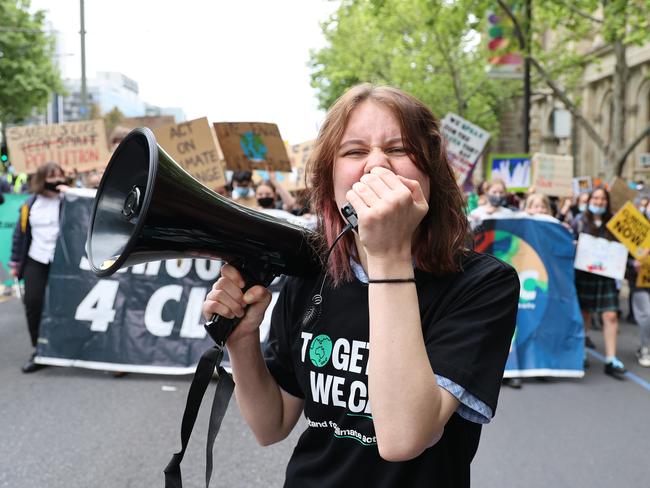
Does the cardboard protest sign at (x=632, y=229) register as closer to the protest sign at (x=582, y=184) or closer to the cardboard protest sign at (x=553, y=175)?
the cardboard protest sign at (x=553, y=175)

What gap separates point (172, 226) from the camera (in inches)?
50.4

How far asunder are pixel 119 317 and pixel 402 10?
21264 millimetres

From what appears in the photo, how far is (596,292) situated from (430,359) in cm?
596

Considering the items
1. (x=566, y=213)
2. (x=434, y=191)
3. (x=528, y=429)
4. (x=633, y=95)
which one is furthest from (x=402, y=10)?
(x=434, y=191)

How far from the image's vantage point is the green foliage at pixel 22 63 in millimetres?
29375

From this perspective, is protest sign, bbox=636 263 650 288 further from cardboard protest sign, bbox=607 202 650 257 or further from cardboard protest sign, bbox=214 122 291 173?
cardboard protest sign, bbox=214 122 291 173

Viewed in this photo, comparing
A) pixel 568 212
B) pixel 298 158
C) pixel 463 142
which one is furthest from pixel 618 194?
pixel 298 158

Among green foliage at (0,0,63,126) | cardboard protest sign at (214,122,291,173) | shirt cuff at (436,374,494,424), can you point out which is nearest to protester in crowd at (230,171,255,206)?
cardboard protest sign at (214,122,291,173)

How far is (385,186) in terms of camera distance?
117cm

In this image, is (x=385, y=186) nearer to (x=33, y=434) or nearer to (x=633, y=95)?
(x=33, y=434)

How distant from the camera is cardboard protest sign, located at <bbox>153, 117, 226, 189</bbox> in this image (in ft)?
24.1

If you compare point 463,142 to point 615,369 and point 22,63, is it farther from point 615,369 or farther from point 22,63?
point 22,63

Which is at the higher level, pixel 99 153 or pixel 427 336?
pixel 99 153

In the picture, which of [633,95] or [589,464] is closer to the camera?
[589,464]
